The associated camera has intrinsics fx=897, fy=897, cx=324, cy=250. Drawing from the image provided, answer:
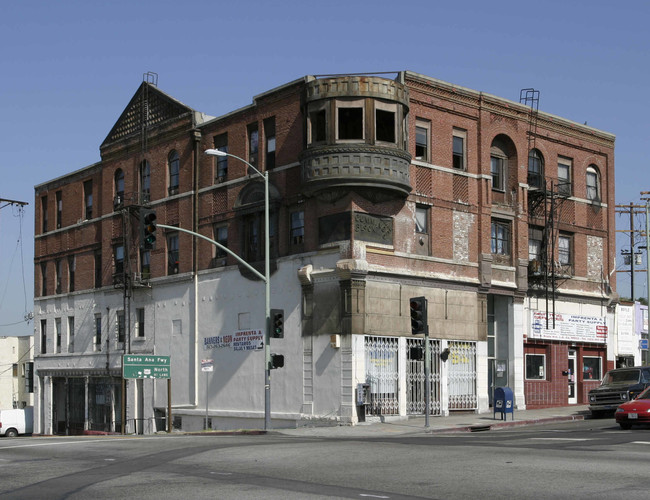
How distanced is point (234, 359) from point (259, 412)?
3.09 meters

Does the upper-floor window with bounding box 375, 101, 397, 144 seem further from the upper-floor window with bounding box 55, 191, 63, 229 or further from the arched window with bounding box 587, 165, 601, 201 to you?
the upper-floor window with bounding box 55, 191, 63, 229

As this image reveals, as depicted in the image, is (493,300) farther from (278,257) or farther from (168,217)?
(168,217)

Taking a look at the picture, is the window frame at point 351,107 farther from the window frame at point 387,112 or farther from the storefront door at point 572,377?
the storefront door at point 572,377

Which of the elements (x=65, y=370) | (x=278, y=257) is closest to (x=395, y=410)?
(x=278, y=257)

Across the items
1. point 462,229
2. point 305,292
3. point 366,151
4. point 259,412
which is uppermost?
point 366,151

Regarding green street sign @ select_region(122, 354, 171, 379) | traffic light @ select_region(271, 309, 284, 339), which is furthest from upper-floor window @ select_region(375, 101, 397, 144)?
green street sign @ select_region(122, 354, 171, 379)

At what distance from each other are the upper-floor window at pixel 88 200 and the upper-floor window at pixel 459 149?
2306cm

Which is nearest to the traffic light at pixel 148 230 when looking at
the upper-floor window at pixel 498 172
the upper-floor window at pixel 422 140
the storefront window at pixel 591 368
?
the upper-floor window at pixel 422 140

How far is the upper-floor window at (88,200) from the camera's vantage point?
A: 51938mm

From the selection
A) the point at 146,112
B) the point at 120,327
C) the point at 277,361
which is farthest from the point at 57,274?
the point at 277,361

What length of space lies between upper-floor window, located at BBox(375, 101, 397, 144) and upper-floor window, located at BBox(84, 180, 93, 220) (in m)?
23.0

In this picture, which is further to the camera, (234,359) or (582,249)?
(582,249)

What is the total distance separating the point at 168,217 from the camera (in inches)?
1764

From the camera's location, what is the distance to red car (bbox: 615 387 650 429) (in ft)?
83.5
